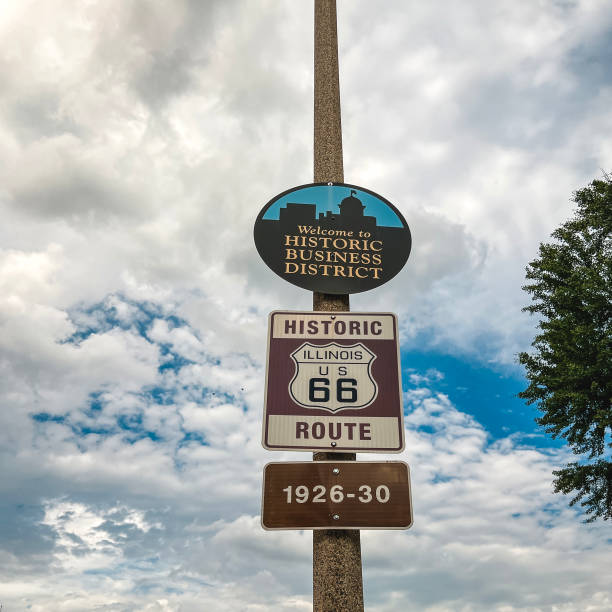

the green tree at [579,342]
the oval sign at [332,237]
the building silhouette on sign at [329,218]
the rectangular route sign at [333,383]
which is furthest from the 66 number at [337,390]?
the green tree at [579,342]

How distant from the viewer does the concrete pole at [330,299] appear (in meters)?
3.80

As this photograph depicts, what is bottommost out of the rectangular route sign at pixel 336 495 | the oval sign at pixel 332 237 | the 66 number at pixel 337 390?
the rectangular route sign at pixel 336 495

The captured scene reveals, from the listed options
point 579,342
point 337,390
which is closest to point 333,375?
point 337,390

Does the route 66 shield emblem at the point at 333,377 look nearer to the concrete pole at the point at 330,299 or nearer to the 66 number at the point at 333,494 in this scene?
the concrete pole at the point at 330,299

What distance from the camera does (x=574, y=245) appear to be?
66.0 ft

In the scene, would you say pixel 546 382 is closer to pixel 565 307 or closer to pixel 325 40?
pixel 565 307

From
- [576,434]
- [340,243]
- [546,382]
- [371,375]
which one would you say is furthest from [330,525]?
[576,434]

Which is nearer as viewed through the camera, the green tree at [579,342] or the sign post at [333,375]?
the sign post at [333,375]

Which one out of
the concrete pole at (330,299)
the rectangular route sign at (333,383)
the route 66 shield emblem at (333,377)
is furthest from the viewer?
the route 66 shield emblem at (333,377)

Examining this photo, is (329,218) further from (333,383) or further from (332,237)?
(333,383)

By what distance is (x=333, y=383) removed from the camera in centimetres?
445

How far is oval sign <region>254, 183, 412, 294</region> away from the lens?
209 inches

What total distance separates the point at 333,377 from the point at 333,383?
5 centimetres

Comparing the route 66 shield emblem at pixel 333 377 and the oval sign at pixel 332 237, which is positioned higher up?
the oval sign at pixel 332 237
